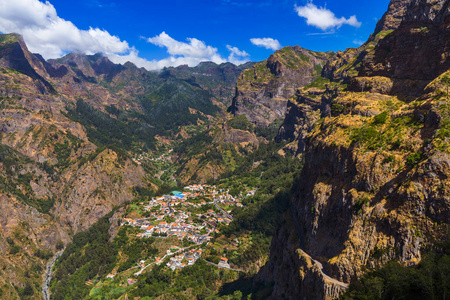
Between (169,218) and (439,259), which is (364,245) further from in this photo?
(169,218)

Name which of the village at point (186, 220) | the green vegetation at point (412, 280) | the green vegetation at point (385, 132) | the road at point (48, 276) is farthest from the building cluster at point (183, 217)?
the green vegetation at point (412, 280)

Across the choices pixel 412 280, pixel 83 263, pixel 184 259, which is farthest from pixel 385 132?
pixel 83 263

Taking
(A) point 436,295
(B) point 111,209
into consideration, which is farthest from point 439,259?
(B) point 111,209

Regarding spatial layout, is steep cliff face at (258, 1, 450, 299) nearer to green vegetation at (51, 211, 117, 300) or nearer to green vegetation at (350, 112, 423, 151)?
green vegetation at (350, 112, 423, 151)

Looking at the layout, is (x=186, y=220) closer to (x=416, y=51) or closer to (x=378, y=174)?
(x=378, y=174)

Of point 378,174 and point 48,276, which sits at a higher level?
point 378,174

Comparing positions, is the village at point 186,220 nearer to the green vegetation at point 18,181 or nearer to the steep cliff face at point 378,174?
the steep cliff face at point 378,174
